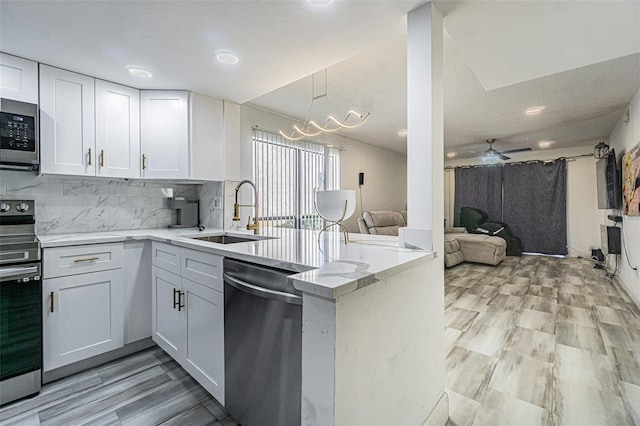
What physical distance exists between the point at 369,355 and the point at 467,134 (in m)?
5.09

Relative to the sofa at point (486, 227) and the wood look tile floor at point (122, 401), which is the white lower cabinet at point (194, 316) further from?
the sofa at point (486, 227)

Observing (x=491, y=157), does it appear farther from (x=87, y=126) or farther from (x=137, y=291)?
(x=87, y=126)

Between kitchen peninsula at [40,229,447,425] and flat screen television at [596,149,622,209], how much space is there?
4.24 meters

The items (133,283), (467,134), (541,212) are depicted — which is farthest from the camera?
(541,212)

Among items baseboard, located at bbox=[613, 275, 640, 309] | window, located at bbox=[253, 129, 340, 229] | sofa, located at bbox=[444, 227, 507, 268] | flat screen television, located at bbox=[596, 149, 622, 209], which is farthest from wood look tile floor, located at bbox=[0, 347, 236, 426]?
flat screen television, located at bbox=[596, 149, 622, 209]

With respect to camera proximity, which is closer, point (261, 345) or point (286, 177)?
point (261, 345)

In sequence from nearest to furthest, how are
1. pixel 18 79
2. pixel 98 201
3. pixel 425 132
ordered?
pixel 425 132, pixel 18 79, pixel 98 201

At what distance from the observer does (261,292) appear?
49.3 inches

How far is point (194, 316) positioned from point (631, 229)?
4.87m

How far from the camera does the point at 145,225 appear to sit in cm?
288

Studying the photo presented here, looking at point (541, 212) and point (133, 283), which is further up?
point (541, 212)

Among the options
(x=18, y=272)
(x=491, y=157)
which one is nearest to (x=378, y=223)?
(x=491, y=157)

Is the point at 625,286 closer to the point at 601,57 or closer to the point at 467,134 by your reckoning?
the point at 467,134

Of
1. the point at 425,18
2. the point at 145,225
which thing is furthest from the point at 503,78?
the point at 145,225
